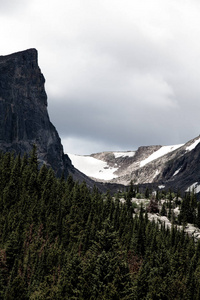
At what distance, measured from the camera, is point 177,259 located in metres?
107

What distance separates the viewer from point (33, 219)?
111 metres

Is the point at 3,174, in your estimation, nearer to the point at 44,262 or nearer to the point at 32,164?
the point at 32,164

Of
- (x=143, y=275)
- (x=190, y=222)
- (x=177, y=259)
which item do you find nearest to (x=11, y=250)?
(x=143, y=275)

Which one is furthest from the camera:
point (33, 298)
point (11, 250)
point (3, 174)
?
point (3, 174)

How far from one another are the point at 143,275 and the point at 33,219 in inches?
2016

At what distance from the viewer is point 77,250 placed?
9781cm

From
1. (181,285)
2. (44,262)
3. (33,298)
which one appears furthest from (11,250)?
(181,285)

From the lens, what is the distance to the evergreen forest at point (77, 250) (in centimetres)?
5753

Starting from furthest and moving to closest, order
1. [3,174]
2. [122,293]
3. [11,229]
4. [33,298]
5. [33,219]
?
1. [3,174]
2. [33,219]
3. [11,229]
4. [33,298]
5. [122,293]

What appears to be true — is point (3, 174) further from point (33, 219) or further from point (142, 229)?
point (142, 229)

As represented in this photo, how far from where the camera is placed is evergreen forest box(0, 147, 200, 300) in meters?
57.5

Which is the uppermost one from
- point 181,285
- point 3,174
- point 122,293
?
point 3,174

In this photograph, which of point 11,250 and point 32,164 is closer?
point 11,250

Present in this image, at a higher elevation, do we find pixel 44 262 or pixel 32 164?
pixel 32 164
